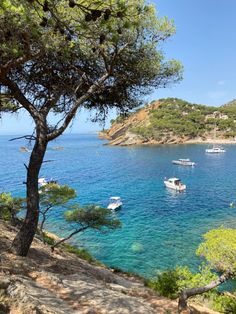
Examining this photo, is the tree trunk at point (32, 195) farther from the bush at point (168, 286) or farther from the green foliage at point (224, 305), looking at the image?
the green foliage at point (224, 305)

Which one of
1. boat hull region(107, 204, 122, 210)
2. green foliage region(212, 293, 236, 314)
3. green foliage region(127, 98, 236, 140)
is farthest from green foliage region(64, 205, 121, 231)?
green foliage region(127, 98, 236, 140)

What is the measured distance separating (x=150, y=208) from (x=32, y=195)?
105 feet

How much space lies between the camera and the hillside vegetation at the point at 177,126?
452 feet

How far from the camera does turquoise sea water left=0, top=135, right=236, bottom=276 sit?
83.5 ft

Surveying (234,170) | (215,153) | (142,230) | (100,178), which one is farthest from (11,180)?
(215,153)

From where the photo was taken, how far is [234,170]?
227ft

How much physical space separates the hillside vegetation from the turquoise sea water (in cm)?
6081

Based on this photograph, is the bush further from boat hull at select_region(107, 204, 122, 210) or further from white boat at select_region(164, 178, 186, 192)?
white boat at select_region(164, 178, 186, 192)

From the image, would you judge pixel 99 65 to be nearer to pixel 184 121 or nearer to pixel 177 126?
pixel 177 126

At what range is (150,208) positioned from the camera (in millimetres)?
39188

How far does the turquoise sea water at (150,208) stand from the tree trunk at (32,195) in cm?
1534

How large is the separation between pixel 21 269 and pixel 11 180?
54453 mm

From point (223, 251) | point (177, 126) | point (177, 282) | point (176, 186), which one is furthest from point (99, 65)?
point (177, 126)

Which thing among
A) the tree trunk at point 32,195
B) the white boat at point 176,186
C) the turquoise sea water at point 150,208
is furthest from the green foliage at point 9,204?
the white boat at point 176,186
